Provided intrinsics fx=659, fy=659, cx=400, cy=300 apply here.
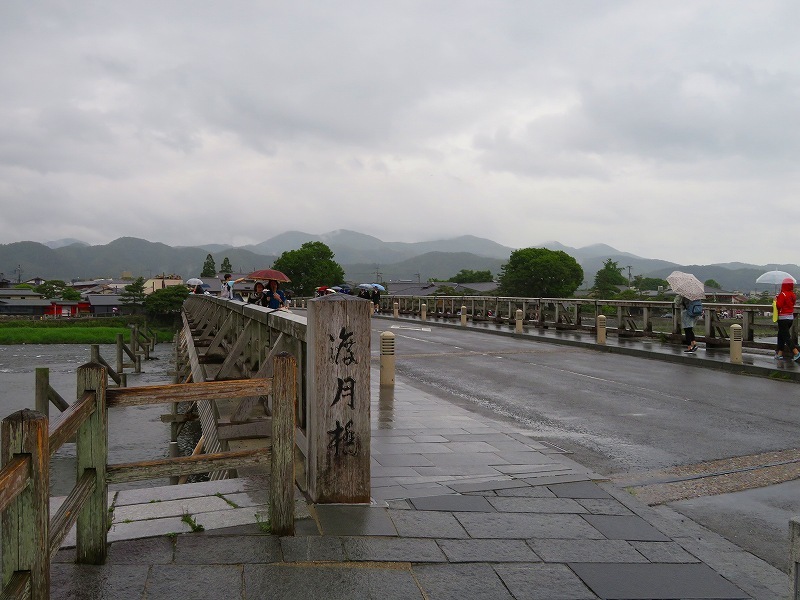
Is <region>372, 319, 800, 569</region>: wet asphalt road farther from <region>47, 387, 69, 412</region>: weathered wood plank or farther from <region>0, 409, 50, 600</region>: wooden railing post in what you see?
<region>47, 387, 69, 412</region>: weathered wood plank

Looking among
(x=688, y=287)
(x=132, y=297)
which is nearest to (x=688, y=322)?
(x=688, y=287)

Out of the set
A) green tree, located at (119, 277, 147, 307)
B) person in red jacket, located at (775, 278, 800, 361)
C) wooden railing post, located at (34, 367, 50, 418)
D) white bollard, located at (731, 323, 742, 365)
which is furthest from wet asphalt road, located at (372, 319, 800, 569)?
green tree, located at (119, 277, 147, 307)

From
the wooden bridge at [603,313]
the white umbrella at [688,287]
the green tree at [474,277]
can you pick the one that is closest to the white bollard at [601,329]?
the wooden bridge at [603,313]

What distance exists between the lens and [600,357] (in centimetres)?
1808

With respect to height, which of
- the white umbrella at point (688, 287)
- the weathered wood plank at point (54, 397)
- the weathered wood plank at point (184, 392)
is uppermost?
the white umbrella at point (688, 287)

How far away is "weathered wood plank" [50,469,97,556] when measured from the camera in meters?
3.24

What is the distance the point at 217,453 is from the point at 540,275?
79768 mm

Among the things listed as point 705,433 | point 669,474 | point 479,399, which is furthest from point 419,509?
point 479,399

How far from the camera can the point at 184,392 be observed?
4.13 meters

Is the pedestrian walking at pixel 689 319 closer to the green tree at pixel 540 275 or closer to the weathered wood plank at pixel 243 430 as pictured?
the weathered wood plank at pixel 243 430

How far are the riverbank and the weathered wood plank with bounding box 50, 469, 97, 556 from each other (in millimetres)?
59085

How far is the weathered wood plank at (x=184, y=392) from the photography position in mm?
3994

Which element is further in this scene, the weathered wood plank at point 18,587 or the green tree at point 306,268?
the green tree at point 306,268

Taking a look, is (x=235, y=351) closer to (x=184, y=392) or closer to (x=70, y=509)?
(x=184, y=392)
